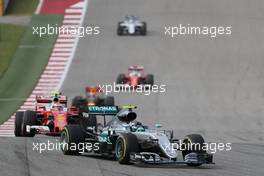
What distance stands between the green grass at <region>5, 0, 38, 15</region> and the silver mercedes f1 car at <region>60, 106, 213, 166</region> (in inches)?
1460

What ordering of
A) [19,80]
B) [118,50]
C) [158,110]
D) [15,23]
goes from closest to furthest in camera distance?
[158,110] < [19,80] < [118,50] < [15,23]

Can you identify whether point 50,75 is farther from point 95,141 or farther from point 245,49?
point 95,141

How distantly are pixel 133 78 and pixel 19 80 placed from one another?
5.83m

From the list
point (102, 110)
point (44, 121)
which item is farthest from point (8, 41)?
point (102, 110)

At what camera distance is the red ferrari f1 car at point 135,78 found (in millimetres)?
42062

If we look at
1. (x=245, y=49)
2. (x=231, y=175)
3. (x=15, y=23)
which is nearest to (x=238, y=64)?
(x=245, y=49)

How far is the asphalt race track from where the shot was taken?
64.1 feet

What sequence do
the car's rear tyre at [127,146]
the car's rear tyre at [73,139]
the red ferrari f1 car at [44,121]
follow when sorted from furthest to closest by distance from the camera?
the red ferrari f1 car at [44,121] < the car's rear tyre at [73,139] < the car's rear tyre at [127,146]

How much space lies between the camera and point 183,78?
4453 centimetres

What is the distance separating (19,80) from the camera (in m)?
44.1

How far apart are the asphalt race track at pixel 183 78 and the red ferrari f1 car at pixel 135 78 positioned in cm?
116

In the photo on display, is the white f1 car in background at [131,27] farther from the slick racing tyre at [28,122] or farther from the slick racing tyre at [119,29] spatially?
the slick racing tyre at [28,122]

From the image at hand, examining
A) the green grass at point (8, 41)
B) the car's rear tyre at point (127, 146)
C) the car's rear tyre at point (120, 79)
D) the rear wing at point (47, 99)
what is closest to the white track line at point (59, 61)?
the green grass at point (8, 41)

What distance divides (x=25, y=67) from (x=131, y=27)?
383 inches
